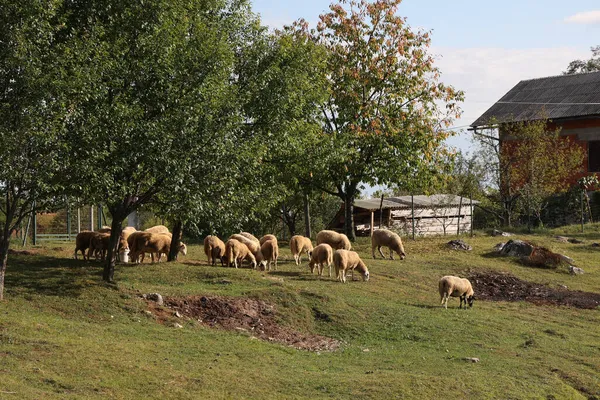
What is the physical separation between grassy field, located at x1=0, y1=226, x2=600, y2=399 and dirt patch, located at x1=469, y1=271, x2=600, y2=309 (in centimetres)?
100

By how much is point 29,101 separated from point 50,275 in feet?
20.2

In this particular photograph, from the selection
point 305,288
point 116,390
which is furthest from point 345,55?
point 116,390

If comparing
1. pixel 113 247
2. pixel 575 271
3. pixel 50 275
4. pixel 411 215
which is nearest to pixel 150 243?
pixel 113 247

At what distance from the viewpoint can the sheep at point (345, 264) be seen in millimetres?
23125

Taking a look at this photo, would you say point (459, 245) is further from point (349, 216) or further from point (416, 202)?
point (416, 202)

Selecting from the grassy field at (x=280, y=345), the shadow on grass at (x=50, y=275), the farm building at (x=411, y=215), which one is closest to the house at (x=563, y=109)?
the farm building at (x=411, y=215)

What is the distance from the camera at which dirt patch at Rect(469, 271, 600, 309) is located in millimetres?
24578

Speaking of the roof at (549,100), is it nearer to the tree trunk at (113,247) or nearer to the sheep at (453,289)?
the sheep at (453,289)

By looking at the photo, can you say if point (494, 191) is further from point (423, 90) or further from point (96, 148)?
point (96, 148)

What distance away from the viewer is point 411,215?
40969 millimetres

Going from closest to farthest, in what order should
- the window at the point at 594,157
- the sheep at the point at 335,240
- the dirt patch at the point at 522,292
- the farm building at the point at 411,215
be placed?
the dirt patch at the point at 522,292 < the sheep at the point at 335,240 < the farm building at the point at 411,215 < the window at the point at 594,157

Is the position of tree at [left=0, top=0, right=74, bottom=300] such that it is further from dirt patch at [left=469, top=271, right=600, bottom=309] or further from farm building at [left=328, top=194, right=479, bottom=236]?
farm building at [left=328, top=194, right=479, bottom=236]

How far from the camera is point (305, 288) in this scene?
69.1 ft

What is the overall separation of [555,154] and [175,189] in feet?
104
